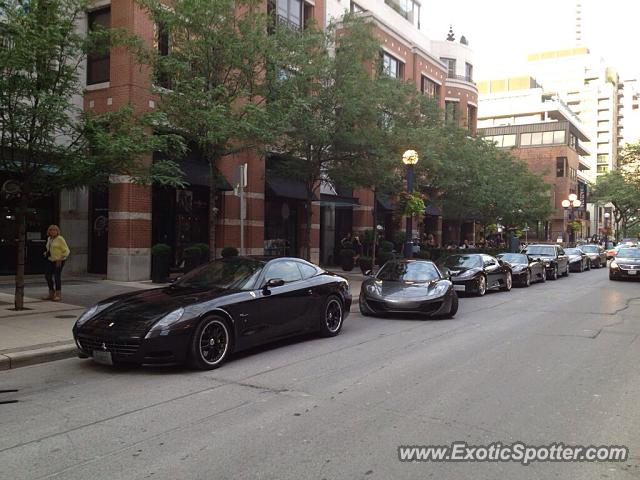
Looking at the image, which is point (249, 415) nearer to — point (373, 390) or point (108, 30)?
point (373, 390)

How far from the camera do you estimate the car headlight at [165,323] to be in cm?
639

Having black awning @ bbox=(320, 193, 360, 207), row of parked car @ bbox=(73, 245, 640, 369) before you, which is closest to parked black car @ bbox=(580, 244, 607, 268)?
black awning @ bbox=(320, 193, 360, 207)

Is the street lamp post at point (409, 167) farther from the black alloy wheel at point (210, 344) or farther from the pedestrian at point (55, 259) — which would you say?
the black alloy wheel at point (210, 344)

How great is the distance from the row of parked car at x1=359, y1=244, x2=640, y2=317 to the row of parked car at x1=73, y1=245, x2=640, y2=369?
28mm

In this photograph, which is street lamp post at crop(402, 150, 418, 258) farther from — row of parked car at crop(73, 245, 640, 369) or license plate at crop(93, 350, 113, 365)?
license plate at crop(93, 350, 113, 365)

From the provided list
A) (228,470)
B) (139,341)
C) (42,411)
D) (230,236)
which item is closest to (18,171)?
(139,341)

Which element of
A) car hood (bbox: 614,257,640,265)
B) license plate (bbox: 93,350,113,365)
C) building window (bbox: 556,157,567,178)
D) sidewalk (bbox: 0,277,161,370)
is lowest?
sidewalk (bbox: 0,277,161,370)

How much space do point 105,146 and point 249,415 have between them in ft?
21.0

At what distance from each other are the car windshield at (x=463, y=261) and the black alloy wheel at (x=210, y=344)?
1119cm

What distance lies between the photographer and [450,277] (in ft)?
53.9

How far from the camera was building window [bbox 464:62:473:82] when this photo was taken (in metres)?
40.4

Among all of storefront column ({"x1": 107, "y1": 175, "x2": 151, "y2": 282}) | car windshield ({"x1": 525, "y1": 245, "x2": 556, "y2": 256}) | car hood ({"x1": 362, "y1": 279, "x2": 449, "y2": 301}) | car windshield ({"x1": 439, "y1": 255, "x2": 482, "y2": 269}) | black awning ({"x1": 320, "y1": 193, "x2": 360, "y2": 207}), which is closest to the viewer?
car hood ({"x1": 362, "y1": 279, "x2": 449, "y2": 301})

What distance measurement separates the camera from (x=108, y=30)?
1085 centimetres

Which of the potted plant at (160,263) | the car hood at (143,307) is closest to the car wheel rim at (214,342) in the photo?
the car hood at (143,307)
